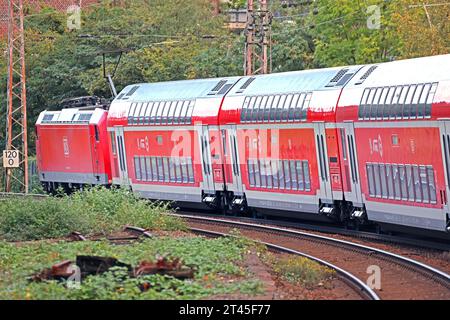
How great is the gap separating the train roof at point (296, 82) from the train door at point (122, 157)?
6262mm

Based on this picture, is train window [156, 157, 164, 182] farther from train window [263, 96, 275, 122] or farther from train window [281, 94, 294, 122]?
train window [281, 94, 294, 122]

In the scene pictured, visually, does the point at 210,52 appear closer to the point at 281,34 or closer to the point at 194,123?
the point at 281,34

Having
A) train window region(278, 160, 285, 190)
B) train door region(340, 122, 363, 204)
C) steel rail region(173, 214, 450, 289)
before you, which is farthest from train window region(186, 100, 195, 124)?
train door region(340, 122, 363, 204)

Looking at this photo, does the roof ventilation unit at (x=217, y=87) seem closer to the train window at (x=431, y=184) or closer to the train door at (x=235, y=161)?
the train door at (x=235, y=161)

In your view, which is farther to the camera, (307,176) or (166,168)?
(166,168)

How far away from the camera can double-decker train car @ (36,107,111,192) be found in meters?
39.7

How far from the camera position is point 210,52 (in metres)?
55.5

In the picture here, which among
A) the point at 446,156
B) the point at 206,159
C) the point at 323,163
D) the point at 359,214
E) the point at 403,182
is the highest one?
the point at 446,156

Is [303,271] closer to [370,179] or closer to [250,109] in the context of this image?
[370,179]

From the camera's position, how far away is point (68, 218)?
1024 inches

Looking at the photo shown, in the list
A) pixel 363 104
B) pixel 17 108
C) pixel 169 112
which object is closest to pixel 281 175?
pixel 363 104

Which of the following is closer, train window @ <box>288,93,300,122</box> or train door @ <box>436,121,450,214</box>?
train door @ <box>436,121,450,214</box>

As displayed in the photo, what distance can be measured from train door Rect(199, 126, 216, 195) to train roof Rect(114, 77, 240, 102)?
109 cm

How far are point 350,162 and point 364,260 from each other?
5.00 m
